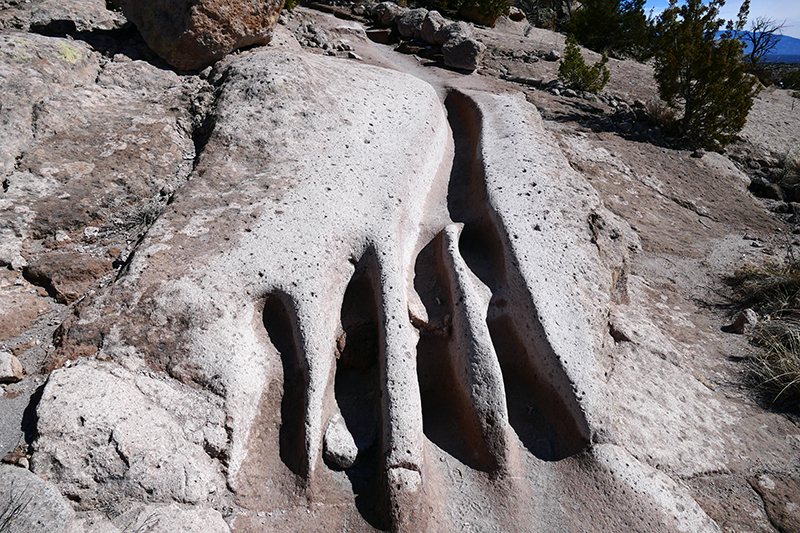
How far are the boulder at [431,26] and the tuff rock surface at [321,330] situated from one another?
416 cm

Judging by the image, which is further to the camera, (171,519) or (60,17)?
(60,17)

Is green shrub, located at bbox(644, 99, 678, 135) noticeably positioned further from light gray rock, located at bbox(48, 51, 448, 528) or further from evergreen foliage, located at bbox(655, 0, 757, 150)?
light gray rock, located at bbox(48, 51, 448, 528)

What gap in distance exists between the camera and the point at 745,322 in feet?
14.0

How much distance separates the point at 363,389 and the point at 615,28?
41.5 ft

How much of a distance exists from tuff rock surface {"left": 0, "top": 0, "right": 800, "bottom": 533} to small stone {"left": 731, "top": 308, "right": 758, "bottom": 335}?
15 centimetres

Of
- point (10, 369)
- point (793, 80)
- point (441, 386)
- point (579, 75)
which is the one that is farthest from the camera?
point (793, 80)

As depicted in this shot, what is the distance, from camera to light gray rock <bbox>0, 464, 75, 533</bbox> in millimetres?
1728

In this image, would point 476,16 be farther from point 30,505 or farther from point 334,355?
point 30,505

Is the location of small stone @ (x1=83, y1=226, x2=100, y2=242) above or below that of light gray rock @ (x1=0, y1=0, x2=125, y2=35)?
below

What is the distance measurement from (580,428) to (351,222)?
1918 mm

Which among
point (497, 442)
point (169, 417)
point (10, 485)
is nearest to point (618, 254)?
point (497, 442)

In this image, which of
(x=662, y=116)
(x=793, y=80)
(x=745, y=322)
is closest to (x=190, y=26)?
(x=745, y=322)

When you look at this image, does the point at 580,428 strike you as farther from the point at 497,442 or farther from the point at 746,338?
the point at 746,338

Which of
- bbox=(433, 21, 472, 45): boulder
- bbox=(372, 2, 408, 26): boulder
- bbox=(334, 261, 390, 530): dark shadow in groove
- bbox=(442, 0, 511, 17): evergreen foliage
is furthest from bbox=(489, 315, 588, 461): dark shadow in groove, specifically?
bbox=(442, 0, 511, 17): evergreen foliage
